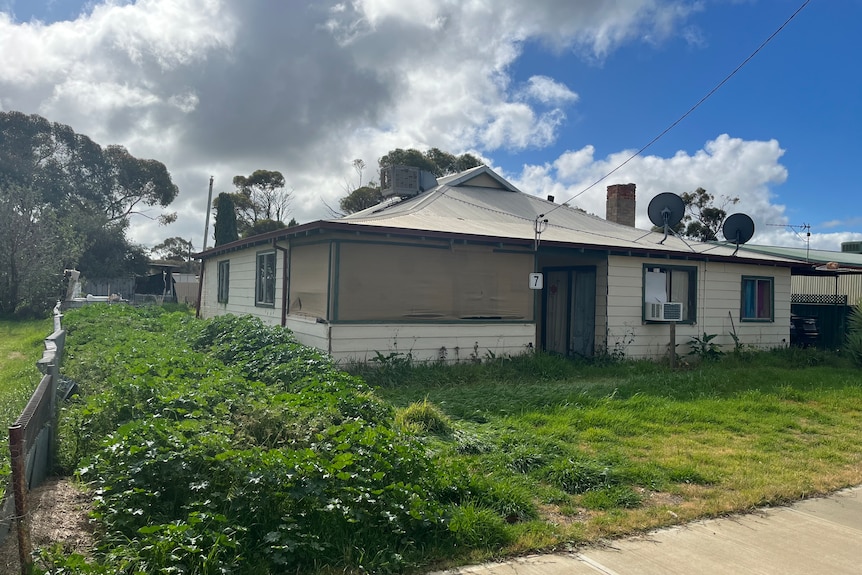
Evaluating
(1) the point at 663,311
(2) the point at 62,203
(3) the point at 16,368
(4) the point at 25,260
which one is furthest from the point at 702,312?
(2) the point at 62,203

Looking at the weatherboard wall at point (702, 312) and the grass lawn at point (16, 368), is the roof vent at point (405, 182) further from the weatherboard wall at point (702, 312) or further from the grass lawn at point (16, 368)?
the grass lawn at point (16, 368)

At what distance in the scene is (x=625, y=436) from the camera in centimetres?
657

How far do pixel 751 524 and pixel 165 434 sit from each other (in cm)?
406

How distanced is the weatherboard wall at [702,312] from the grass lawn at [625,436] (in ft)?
4.80

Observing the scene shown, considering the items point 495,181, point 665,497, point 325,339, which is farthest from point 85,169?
point 665,497

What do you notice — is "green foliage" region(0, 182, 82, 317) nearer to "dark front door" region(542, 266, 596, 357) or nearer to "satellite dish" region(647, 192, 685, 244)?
"dark front door" region(542, 266, 596, 357)

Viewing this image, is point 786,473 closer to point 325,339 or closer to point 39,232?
point 325,339

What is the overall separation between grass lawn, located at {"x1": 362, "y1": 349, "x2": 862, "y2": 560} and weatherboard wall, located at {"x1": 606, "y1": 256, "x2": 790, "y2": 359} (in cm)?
146

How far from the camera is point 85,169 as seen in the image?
4038 cm

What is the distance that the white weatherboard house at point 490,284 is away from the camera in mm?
9859

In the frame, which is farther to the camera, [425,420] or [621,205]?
[621,205]

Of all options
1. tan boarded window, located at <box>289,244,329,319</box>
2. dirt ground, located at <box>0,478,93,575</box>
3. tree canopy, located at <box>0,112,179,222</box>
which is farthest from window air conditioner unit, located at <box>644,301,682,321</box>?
tree canopy, located at <box>0,112,179,222</box>

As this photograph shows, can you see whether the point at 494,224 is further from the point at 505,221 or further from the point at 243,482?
the point at 243,482

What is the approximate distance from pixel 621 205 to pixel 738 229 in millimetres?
4376
